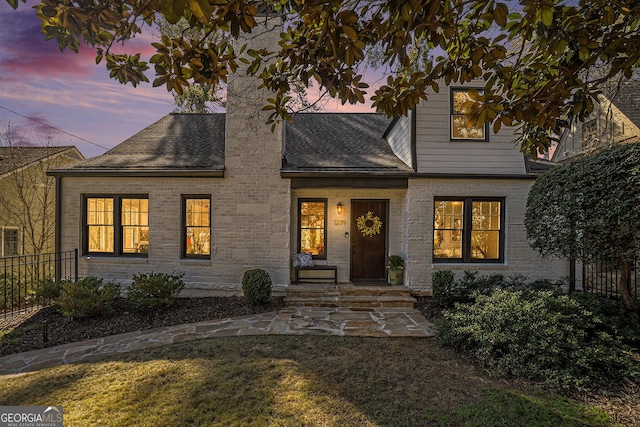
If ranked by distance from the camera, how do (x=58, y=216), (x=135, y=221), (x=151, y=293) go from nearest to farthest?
(x=151, y=293) < (x=58, y=216) < (x=135, y=221)

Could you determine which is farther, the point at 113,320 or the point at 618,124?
the point at 618,124

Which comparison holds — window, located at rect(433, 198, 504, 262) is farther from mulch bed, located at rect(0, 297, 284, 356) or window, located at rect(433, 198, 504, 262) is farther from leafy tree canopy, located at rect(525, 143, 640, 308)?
mulch bed, located at rect(0, 297, 284, 356)

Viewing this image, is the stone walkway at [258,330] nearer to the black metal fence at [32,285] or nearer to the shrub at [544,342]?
the shrub at [544,342]

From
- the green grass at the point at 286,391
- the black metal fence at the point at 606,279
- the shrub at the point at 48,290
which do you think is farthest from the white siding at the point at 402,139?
the shrub at the point at 48,290

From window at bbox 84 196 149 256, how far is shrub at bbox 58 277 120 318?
1.96m

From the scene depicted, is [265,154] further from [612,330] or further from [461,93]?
[612,330]

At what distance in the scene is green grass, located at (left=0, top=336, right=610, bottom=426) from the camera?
3232mm

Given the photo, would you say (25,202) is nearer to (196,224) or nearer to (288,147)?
(196,224)

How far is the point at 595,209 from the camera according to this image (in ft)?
16.0

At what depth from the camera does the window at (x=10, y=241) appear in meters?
12.3

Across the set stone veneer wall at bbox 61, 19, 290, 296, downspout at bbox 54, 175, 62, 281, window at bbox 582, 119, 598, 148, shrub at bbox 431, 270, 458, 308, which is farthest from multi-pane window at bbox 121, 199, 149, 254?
Result: window at bbox 582, 119, 598, 148

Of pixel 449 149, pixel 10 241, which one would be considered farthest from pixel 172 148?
pixel 10 241

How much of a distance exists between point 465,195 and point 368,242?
279 cm

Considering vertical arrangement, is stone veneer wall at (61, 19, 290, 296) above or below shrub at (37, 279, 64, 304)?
above
